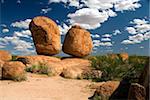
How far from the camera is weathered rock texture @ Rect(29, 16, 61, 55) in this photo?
804 inches

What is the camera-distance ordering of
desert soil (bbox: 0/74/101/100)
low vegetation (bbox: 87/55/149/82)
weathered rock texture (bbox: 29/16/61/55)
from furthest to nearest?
1. weathered rock texture (bbox: 29/16/61/55)
2. low vegetation (bbox: 87/55/149/82)
3. desert soil (bbox: 0/74/101/100)

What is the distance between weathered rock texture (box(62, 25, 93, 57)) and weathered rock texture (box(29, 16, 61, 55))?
0.75 meters

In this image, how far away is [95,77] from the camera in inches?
551

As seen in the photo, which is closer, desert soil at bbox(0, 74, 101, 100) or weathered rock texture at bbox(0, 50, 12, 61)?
desert soil at bbox(0, 74, 101, 100)

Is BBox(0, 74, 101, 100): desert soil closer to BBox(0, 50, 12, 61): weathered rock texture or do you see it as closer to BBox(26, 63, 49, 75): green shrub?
BBox(26, 63, 49, 75): green shrub

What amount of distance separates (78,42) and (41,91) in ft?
34.3

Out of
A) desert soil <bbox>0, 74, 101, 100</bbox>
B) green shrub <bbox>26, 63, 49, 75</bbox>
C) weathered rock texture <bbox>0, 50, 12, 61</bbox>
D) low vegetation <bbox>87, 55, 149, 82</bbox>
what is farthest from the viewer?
weathered rock texture <bbox>0, 50, 12, 61</bbox>

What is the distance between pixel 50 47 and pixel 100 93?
1214 centimetres

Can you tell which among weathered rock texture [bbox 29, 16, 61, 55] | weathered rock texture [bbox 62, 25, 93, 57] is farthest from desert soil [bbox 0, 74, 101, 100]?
weathered rock texture [bbox 62, 25, 93, 57]

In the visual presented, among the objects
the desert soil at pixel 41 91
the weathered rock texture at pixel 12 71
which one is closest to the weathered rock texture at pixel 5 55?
the weathered rock texture at pixel 12 71

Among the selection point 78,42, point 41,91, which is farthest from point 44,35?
point 41,91

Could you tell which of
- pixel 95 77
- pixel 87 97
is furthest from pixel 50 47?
pixel 87 97

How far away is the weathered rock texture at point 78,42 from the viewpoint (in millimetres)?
20562

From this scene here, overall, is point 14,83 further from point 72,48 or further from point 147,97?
point 72,48
